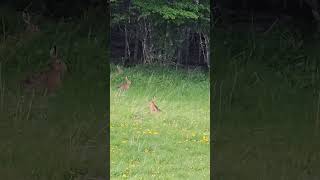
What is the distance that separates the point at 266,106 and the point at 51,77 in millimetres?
1050

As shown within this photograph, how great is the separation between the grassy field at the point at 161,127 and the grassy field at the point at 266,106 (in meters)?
0.52

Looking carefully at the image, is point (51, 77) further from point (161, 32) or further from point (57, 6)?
point (161, 32)

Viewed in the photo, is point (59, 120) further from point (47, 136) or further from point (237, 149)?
point (237, 149)

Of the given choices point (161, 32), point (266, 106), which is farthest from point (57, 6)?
point (161, 32)

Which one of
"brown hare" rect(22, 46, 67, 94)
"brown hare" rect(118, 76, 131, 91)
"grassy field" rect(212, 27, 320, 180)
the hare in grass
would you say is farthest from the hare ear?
"brown hare" rect(118, 76, 131, 91)

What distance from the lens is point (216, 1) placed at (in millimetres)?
2766

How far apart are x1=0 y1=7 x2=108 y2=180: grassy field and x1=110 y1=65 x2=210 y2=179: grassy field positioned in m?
0.60

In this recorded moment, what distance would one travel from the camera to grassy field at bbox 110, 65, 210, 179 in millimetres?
2953

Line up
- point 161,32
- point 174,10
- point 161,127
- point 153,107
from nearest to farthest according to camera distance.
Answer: point 161,127, point 153,107, point 174,10, point 161,32

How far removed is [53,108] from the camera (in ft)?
7.27

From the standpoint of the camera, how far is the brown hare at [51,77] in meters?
2.26

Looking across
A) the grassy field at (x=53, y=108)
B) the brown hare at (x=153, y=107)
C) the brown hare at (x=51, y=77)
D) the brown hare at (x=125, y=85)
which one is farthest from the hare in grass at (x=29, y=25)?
the brown hare at (x=125, y=85)

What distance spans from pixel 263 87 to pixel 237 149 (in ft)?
1.12

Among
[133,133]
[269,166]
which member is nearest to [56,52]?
[269,166]
